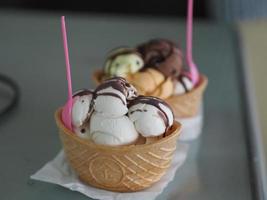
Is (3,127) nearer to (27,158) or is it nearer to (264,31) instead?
(27,158)

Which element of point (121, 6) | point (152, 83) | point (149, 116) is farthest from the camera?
point (121, 6)

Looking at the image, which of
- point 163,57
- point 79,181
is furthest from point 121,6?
point 79,181

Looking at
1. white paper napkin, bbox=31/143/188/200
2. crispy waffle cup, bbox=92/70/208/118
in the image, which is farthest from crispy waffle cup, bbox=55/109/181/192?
crispy waffle cup, bbox=92/70/208/118

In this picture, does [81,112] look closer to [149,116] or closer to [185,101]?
[149,116]

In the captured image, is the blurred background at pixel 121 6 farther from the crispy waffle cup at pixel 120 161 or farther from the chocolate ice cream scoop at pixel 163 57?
the crispy waffle cup at pixel 120 161

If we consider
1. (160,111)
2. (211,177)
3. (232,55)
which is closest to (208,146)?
(211,177)

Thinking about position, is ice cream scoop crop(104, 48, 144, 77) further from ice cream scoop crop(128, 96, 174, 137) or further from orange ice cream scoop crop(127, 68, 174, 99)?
ice cream scoop crop(128, 96, 174, 137)
